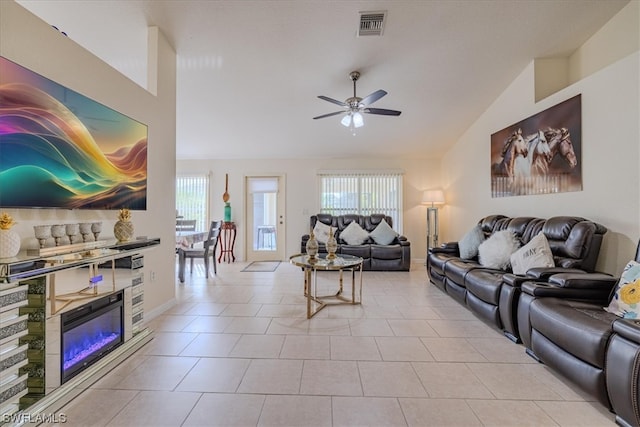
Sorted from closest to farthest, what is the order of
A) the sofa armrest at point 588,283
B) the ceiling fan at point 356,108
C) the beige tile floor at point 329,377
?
the beige tile floor at point 329,377, the sofa armrest at point 588,283, the ceiling fan at point 356,108

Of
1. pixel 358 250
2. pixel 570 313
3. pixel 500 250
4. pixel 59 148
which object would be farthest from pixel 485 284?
pixel 59 148

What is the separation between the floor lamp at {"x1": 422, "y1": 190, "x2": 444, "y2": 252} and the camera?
20.0ft

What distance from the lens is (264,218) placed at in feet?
22.5

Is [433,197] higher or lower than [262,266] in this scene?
higher

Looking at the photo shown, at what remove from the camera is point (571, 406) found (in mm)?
1728

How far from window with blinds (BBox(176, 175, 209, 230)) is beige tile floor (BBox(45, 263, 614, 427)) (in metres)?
3.77

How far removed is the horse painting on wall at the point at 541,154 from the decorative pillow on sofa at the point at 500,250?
2.62ft

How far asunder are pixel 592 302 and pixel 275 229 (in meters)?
5.62

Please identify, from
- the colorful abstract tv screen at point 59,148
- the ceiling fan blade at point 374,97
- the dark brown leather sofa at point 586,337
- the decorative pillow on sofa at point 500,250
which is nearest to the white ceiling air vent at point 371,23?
the ceiling fan blade at point 374,97

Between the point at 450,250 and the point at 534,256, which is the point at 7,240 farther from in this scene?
the point at 450,250

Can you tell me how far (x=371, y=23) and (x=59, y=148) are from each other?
3030 millimetres

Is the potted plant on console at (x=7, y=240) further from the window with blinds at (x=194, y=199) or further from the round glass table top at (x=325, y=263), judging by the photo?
the window with blinds at (x=194, y=199)

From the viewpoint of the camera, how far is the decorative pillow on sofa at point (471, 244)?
405 centimetres

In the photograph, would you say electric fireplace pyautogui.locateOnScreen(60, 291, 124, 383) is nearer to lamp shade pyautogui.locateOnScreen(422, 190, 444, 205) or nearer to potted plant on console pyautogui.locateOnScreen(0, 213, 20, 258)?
potted plant on console pyautogui.locateOnScreen(0, 213, 20, 258)
